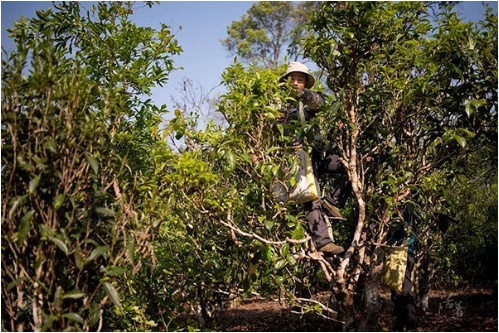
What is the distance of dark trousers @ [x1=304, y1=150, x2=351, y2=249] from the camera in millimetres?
3357

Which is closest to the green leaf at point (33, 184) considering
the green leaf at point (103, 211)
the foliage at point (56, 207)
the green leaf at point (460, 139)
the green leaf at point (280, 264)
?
the foliage at point (56, 207)

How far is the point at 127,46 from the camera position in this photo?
350 centimetres

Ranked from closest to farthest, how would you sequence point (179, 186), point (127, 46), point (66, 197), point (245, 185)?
point (66, 197) → point (179, 186) → point (127, 46) → point (245, 185)

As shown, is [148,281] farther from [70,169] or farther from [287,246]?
[70,169]

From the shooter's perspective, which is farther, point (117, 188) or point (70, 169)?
point (117, 188)

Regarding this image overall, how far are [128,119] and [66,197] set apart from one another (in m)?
1.38

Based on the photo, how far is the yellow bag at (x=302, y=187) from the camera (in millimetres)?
3268

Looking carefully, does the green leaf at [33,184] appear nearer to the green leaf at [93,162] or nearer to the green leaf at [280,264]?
the green leaf at [93,162]

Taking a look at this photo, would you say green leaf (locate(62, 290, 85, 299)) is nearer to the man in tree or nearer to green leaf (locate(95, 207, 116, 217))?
green leaf (locate(95, 207, 116, 217))

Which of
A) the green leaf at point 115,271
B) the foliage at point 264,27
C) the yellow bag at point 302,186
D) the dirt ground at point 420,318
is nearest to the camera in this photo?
the green leaf at point 115,271

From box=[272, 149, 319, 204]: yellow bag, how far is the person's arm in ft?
1.06

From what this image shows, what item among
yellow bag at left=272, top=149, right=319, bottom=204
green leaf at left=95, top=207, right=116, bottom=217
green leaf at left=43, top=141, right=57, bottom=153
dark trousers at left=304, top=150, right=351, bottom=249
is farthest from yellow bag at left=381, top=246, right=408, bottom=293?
green leaf at left=43, top=141, right=57, bottom=153

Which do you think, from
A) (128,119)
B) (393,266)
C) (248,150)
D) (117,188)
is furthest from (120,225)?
(393,266)

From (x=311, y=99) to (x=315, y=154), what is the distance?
1.51 ft
